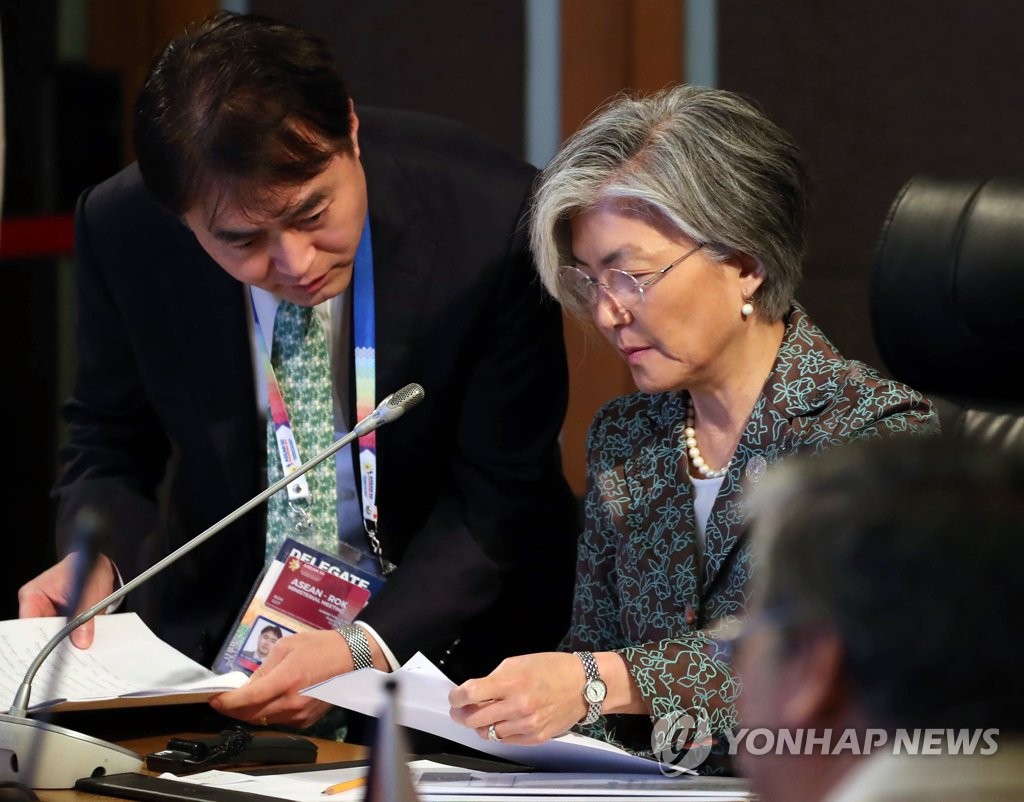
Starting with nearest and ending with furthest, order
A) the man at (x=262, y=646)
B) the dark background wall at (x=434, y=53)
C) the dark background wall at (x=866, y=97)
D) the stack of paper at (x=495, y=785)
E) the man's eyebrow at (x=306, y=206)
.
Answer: the stack of paper at (x=495, y=785), the man's eyebrow at (x=306, y=206), the man at (x=262, y=646), the dark background wall at (x=866, y=97), the dark background wall at (x=434, y=53)

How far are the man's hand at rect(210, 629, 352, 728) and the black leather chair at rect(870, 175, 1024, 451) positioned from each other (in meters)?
0.82

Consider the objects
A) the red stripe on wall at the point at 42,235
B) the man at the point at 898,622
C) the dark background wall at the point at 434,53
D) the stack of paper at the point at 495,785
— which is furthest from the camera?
the red stripe on wall at the point at 42,235

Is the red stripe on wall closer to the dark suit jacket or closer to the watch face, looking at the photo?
the dark suit jacket

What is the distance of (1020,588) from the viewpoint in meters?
0.65

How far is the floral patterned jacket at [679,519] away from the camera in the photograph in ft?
5.25

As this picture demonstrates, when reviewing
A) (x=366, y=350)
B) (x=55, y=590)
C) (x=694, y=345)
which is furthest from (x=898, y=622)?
(x=55, y=590)

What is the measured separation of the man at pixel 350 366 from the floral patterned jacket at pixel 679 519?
20 cm

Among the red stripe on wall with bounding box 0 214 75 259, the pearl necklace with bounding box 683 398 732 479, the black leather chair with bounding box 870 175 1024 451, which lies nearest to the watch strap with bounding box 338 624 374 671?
the pearl necklace with bounding box 683 398 732 479

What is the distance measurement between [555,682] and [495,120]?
1850 millimetres

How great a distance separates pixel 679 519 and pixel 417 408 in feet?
1.53

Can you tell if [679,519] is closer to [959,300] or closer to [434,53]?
[959,300]

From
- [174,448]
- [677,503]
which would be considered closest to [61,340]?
[174,448]

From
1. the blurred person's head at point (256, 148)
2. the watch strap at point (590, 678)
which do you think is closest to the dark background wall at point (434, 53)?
the blurred person's head at point (256, 148)

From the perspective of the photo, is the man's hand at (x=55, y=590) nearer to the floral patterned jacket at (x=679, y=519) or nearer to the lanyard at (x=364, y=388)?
the lanyard at (x=364, y=388)
